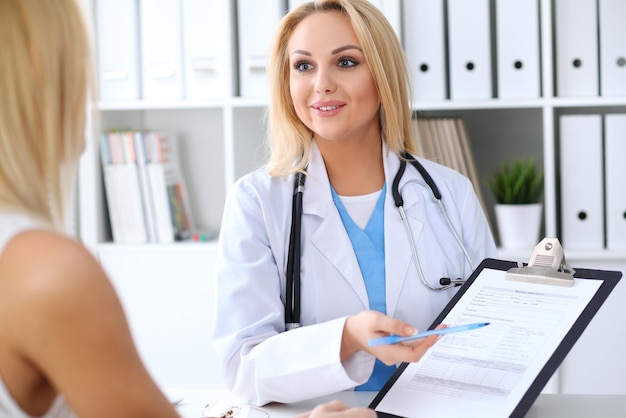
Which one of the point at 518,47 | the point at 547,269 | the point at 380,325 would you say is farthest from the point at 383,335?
the point at 518,47

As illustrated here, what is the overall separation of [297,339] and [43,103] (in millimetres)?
780

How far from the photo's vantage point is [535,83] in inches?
101

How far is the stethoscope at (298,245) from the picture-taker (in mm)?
1678

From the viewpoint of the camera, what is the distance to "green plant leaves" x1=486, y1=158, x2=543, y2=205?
8.53ft

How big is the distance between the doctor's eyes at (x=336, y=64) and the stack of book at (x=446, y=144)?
88 centimetres

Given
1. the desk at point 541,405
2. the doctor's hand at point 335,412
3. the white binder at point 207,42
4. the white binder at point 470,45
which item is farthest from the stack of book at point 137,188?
the doctor's hand at point 335,412

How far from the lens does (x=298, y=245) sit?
5.65 feet

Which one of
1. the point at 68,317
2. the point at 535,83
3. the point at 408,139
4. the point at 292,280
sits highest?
the point at 535,83

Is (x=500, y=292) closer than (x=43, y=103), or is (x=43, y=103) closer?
(x=43, y=103)

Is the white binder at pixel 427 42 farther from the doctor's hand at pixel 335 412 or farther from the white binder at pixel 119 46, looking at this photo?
the doctor's hand at pixel 335 412

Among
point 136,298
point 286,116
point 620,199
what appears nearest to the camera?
point 286,116

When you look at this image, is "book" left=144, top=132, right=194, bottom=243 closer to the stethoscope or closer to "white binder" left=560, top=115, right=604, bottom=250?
the stethoscope

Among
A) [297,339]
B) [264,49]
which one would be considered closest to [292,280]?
[297,339]

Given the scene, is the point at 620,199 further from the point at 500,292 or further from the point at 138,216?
the point at 138,216
